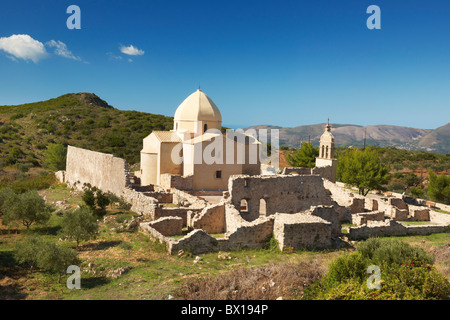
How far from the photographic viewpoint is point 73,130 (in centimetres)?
5041

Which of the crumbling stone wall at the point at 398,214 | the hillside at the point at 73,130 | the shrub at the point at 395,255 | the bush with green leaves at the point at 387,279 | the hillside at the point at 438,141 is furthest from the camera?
the hillside at the point at 438,141

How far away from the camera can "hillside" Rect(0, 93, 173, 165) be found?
40938 millimetres

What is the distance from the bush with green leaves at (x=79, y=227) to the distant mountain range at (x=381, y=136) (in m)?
92.7

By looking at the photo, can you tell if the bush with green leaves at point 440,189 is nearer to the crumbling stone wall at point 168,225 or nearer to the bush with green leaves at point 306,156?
the bush with green leaves at point 306,156

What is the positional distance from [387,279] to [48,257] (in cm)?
836

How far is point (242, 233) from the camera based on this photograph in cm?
1180

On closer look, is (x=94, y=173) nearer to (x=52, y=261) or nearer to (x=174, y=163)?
(x=174, y=163)

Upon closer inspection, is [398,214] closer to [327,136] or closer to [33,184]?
[327,136]

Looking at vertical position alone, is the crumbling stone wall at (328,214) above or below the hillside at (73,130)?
below

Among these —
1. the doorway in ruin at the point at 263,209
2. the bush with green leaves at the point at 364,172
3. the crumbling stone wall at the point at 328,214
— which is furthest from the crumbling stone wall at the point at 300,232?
the bush with green leaves at the point at 364,172

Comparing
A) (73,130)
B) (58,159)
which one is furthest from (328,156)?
(73,130)

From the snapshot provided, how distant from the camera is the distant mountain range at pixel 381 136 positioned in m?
110
